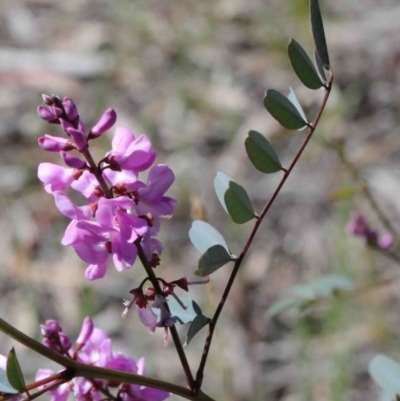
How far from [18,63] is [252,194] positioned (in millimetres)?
1854

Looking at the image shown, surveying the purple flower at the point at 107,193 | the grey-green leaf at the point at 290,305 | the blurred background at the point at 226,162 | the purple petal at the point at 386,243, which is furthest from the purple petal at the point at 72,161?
the blurred background at the point at 226,162

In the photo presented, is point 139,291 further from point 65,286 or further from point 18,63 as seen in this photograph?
point 18,63

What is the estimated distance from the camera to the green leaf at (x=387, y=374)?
1279 millimetres

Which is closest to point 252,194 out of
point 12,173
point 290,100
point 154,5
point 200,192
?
point 200,192

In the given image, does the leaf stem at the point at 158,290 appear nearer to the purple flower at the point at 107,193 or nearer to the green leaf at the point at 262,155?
the purple flower at the point at 107,193

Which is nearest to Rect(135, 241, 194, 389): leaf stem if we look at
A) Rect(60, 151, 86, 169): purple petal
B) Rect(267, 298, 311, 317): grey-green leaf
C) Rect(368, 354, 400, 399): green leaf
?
Rect(60, 151, 86, 169): purple petal

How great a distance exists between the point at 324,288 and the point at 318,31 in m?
0.75

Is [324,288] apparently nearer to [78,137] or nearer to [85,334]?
[85,334]

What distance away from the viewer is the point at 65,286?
3455mm

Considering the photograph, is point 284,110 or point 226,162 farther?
point 226,162

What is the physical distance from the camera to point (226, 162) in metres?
3.81

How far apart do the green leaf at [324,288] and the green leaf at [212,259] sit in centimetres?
60

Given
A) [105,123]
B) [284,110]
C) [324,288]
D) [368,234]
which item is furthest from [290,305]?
[105,123]

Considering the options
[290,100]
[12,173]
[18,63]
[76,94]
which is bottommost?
[290,100]
